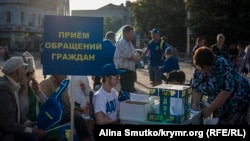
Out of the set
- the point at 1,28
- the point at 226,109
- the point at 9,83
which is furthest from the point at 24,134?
the point at 1,28

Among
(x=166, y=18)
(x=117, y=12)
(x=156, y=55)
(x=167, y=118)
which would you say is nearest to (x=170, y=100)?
(x=167, y=118)

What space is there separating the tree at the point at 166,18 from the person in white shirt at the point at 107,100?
42389 millimetres

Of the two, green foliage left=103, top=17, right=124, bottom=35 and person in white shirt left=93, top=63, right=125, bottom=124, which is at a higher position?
green foliage left=103, top=17, right=124, bottom=35

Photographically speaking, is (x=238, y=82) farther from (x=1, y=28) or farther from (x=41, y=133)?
(x=1, y=28)

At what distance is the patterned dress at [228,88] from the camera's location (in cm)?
487

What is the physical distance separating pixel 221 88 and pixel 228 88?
0.33ft

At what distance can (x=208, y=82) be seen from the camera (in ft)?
16.7

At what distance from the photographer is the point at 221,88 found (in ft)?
16.2

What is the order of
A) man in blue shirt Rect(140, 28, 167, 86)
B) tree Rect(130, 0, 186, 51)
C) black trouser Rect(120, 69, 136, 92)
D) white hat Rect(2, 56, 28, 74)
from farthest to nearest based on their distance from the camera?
tree Rect(130, 0, 186, 51)
man in blue shirt Rect(140, 28, 167, 86)
black trouser Rect(120, 69, 136, 92)
white hat Rect(2, 56, 28, 74)

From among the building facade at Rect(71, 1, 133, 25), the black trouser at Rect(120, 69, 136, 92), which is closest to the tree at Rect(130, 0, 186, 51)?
the black trouser at Rect(120, 69, 136, 92)

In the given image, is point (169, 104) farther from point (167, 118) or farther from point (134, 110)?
point (134, 110)

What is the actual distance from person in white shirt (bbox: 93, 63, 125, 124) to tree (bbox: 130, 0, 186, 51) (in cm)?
4239

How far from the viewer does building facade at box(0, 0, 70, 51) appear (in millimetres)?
61688

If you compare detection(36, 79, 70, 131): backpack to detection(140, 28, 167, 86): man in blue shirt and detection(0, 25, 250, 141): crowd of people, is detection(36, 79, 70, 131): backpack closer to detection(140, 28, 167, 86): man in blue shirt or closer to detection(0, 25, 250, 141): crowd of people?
detection(0, 25, 250, 141): crowd of people
